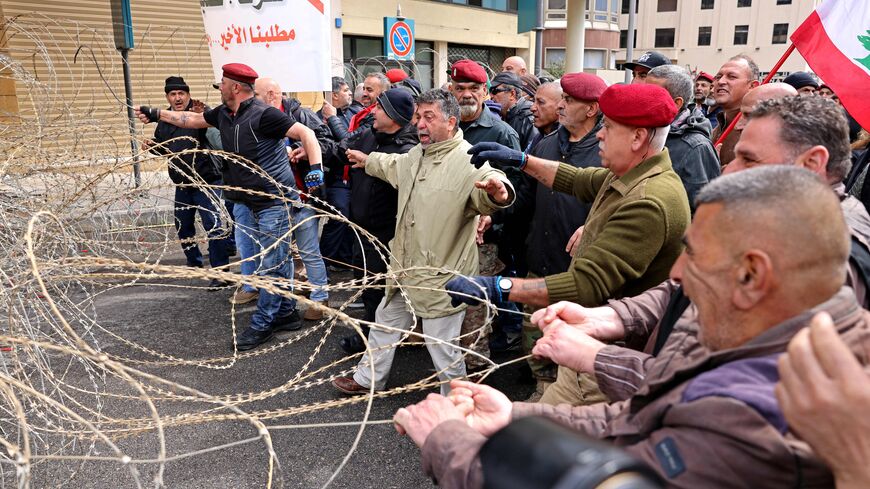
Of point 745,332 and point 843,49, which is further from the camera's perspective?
point 843,49

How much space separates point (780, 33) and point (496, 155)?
51.6 metres

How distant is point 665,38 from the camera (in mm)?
49156

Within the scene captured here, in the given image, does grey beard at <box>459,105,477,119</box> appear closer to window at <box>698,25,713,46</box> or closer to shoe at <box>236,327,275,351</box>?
shoe at <box>236,327,275,351</box>

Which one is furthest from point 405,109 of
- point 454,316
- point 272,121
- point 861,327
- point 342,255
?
point 861,327

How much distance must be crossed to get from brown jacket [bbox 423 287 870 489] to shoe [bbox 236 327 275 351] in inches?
132

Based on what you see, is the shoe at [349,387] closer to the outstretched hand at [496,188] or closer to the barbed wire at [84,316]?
the barbed wire at [84,316]

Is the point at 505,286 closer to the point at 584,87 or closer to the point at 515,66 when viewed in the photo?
the point at 584,87

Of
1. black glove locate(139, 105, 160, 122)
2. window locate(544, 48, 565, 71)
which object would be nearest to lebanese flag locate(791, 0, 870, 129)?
black glove locate(139, 105, 160, 122)

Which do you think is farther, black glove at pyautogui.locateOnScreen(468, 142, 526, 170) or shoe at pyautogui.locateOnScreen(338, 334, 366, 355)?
shoe at pyautogui.locateOnScreen(338, 334, 366, 355)

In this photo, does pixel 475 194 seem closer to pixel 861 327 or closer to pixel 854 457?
pixel 861 327

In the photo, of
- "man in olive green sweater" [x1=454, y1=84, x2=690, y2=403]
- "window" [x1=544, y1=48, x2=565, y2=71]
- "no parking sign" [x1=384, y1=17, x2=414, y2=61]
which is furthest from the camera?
"window" [x1=544, y1=48, x2=565, y2=71]

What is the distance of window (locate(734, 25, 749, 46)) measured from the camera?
152ft

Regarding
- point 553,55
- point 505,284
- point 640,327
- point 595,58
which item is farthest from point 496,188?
point 595,58

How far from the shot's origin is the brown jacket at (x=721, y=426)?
3.23 ft
